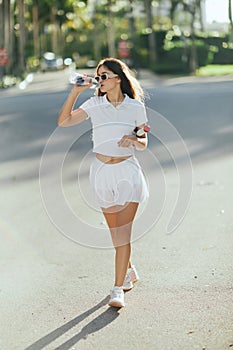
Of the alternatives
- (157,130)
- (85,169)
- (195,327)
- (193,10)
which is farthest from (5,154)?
(193,10)

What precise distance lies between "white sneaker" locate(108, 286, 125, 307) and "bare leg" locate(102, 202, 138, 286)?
0.16ft

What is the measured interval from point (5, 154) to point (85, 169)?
312 cm

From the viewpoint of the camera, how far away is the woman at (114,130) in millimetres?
4629

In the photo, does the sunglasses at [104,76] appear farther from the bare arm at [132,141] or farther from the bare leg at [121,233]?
the bare leg at [121,233]

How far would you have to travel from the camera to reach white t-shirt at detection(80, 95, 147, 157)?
15.2ft

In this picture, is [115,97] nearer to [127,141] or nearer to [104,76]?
[104,76]

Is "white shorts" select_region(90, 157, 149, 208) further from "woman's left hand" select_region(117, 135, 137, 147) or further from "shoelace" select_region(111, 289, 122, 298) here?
"shoelace" select_region(111, 289, 122, 298)

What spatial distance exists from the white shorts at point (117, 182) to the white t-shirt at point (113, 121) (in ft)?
0.25

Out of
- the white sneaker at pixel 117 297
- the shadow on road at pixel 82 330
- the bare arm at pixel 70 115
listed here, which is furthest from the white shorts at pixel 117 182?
the shadow on road at pixel 82 330

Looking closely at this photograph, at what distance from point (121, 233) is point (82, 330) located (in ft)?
2.32

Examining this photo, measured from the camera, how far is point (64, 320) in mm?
4586

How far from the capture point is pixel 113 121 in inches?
183

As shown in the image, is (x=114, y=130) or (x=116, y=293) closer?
(x=114, y=130)

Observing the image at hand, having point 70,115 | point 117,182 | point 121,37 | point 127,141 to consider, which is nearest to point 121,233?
point 117,182
